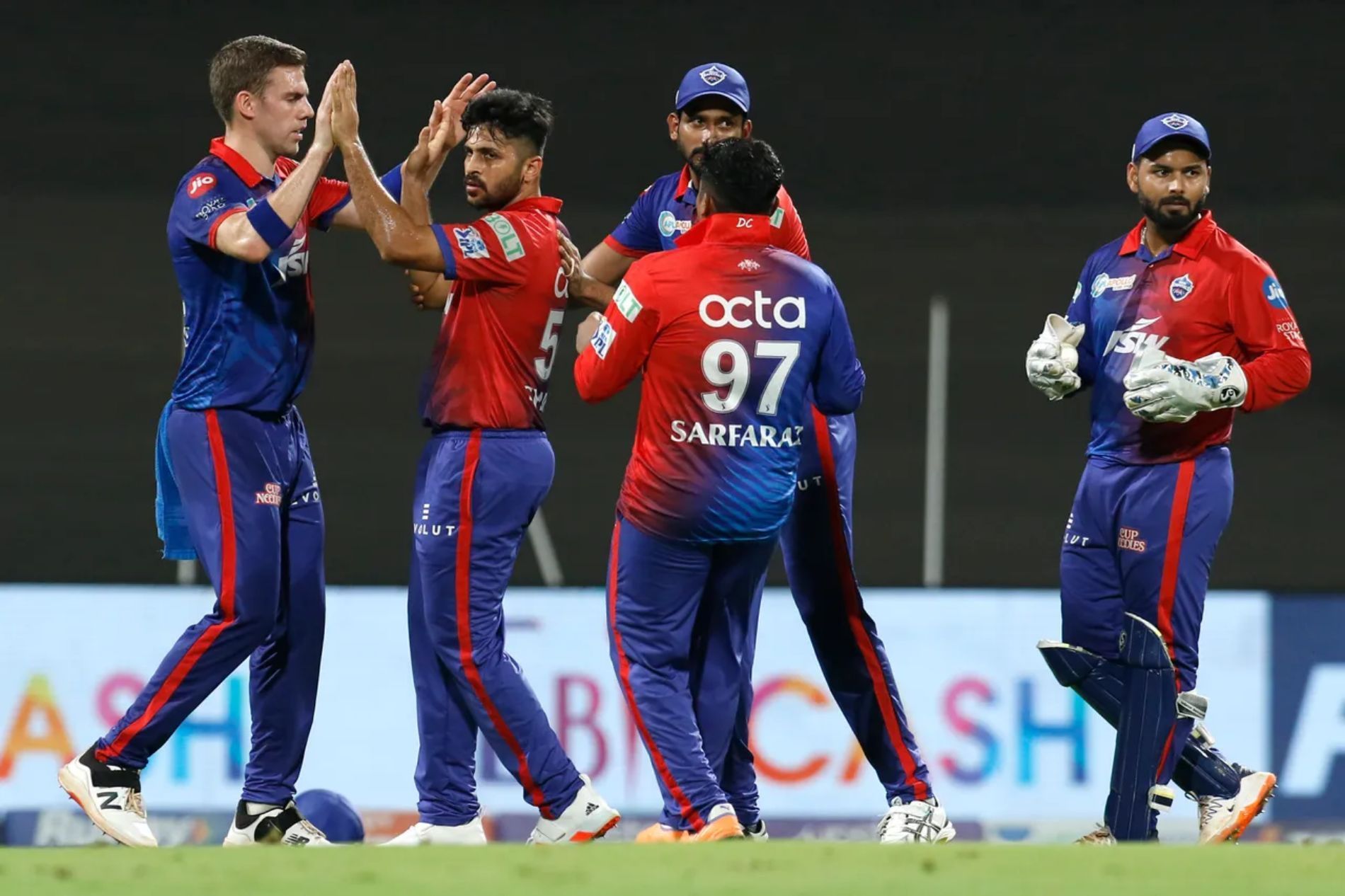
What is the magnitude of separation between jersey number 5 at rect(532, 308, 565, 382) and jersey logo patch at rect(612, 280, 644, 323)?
0.33 m

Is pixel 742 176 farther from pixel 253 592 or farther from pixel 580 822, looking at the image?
pixel 580 822

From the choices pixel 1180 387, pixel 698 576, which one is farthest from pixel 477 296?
pixel 1180 387

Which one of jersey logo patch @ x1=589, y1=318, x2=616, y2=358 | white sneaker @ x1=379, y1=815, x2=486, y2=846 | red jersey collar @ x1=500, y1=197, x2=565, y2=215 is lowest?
white sneaker @ x1=379, y1=815, x2=486, y2=846

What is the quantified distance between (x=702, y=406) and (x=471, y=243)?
67 cm

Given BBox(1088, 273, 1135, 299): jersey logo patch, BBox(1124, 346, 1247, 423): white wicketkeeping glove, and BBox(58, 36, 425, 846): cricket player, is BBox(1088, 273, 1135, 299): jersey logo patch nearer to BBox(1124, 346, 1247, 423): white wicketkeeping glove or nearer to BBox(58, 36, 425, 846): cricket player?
BBox(1124, 346, 1247, 423): white wicketkeeping glove

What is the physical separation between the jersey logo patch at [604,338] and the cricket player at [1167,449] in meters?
1.08

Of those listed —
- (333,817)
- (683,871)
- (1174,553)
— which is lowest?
(333,817)

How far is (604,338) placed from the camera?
405cm

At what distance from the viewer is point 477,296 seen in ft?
14.2

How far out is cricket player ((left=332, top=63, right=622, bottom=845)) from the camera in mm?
4273

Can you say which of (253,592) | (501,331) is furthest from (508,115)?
(253,592)

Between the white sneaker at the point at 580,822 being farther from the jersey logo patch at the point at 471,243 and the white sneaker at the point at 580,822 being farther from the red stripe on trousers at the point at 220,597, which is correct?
the jersey logo patch at the point at 471,243

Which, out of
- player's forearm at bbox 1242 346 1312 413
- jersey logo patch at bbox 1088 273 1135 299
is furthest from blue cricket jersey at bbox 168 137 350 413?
player's forearm at bbox 1242 346 1312 413

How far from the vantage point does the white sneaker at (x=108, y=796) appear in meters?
4.05
